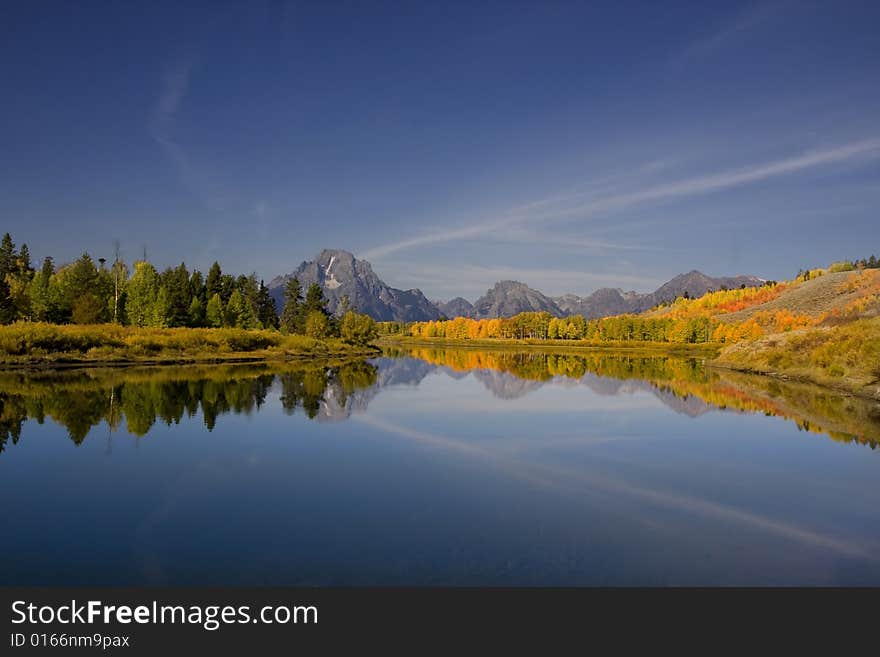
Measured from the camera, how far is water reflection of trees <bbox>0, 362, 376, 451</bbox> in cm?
2461

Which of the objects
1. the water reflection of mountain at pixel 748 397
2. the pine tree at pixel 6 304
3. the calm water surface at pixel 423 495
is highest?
the pine tree at pixel 6 304

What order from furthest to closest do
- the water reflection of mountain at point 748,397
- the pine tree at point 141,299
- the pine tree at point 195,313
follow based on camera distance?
the pine tree at point 195,313, the pine tree at point 141,299, the water reflection of mountain at point 748,397

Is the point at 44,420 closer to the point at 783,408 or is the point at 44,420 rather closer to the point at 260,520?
the point at 260,520

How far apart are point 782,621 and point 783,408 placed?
32.3m

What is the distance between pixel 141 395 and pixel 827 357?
56.6 m

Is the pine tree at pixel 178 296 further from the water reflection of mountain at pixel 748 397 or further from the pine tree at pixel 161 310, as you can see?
the water reflection of mountain at pixel 748 397

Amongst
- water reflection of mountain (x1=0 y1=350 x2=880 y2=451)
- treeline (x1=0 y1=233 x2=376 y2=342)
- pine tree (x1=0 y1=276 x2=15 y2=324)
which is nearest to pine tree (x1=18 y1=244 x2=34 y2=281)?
treeline (x1=0 y1=233 x2=376 y2=342)

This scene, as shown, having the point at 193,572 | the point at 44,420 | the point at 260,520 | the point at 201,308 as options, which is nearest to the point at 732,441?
the point at 260,520

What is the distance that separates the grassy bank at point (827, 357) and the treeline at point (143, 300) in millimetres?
70425

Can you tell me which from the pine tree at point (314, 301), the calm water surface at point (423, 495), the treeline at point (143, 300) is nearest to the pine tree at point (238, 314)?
the treeline at point (143, 300)

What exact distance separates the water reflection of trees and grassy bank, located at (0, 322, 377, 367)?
6096mm

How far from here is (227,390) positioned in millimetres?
38031

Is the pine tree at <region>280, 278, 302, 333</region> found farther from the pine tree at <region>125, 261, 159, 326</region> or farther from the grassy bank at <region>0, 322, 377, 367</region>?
the grassy bank at <region>0, 322, 377, 367</region>

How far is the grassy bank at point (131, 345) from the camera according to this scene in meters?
49.9
